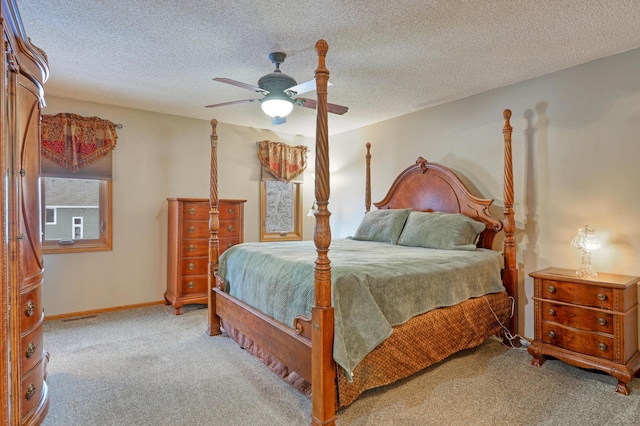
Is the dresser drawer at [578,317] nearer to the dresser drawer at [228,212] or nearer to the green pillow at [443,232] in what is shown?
the green pillow at [443,232]

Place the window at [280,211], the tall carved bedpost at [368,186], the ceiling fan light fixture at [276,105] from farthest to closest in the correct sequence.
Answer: the window at [280,211], the tall carved bedpost at [368,186], the ceiling fan light fixture at [276,105]

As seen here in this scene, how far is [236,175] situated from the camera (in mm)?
4945

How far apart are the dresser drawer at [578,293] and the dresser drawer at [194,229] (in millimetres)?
3466

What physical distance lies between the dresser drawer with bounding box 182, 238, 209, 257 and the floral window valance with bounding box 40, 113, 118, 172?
140cm

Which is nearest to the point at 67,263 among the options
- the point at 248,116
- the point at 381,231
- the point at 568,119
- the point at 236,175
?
the point at 236,175

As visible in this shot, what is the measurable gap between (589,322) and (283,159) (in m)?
4.11

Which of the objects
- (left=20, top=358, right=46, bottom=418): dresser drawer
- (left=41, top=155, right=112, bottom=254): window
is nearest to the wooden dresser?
(left=41, top=155, right=112, bottom=254): window

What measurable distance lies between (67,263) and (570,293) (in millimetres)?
4792

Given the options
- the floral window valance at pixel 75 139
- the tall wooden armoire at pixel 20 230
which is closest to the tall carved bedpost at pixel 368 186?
the floral window valance at pixel 75 139

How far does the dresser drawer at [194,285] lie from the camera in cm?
400

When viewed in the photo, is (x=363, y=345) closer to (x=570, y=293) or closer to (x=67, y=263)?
(x=570, y=293)

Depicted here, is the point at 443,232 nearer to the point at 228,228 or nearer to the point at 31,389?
the point at 228,228

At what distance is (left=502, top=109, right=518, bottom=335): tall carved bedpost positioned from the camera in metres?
3.03

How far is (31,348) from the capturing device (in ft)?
5.85
